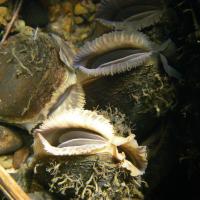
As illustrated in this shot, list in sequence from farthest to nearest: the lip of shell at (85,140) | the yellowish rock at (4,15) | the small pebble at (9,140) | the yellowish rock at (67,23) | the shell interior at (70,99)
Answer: the yellowish rock at (67,23)
the yellowish rock at (4,15)
the small pebble at (9,140)
the shell interior at (70,99)
the lip of shell at (85,140)

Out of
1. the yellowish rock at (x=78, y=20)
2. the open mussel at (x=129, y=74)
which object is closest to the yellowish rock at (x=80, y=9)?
the yellowish rock at (x=78, y=20)

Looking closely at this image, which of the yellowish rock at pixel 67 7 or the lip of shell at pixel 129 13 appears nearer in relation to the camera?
the lip of shell at pixel 129 13

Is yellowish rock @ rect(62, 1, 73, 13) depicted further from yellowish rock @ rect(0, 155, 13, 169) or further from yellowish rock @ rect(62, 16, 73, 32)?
yellowish rock @ rect(0, 155, 13, 169)

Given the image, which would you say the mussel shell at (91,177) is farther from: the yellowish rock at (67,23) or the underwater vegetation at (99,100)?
the yellowish rock at (67,23)

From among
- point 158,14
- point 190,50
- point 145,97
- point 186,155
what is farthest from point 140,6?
point 186,155

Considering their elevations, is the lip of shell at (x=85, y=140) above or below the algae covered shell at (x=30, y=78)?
below
